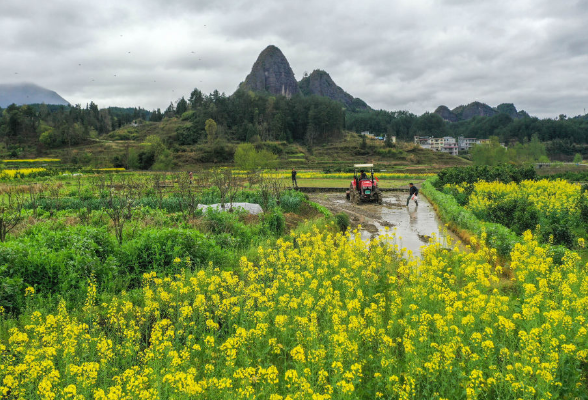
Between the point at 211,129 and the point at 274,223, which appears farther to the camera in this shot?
the point at 211,129

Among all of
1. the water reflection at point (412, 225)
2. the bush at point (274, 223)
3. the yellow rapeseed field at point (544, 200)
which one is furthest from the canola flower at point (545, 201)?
the bush at point (274, 223)

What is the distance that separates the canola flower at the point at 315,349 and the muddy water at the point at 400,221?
5491 millimetres

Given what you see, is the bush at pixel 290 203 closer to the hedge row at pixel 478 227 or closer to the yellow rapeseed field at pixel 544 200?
the hedge row at pixel 478 227

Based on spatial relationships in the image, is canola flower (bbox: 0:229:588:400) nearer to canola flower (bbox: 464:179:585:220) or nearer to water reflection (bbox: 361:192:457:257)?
water reflection (bbox: 361:192:457:257)

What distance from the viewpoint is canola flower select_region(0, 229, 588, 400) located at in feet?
12.6

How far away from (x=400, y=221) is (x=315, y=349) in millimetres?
13589

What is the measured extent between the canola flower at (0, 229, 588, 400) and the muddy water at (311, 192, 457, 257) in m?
5.49

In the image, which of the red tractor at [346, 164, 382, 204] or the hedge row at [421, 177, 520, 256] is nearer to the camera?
the hedge row at [421, 177, 520, 256]

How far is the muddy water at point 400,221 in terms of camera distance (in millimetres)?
13545

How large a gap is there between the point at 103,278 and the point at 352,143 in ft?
297

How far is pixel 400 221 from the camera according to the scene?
17.4 meters

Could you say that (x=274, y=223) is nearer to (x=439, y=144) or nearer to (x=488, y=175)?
(x=488, y=175)

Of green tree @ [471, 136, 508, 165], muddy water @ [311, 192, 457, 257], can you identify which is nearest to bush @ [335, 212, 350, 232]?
muddy water @ [311, 192, 457, 257]

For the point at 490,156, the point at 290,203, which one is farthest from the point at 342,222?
the point at 490,156
